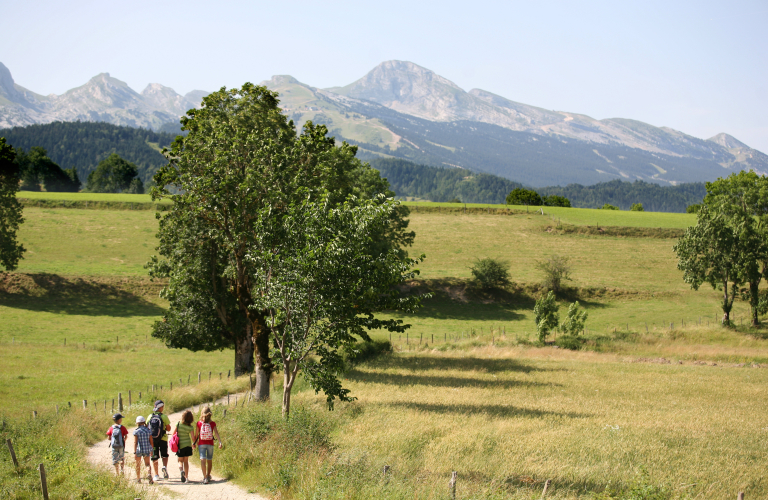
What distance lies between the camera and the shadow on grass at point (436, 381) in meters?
29.5

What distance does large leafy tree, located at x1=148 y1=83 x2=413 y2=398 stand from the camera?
23484mm

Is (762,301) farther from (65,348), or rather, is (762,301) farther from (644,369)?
(65,348)

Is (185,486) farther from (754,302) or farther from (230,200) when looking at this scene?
(754,302)

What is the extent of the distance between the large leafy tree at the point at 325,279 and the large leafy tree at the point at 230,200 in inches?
33.3

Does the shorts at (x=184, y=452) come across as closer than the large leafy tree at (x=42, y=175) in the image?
Yes

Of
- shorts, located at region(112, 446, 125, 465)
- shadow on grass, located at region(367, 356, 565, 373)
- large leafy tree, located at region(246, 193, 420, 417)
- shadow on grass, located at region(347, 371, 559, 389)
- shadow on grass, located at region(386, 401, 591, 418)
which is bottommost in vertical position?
shadow on grass, located at region(367, 356, 565, 373)

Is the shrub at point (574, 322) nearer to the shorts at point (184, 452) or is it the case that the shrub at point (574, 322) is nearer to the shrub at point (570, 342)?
the shrub at point (570, 342)

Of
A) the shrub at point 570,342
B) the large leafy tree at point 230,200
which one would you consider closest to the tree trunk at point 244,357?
the large leafy tree at point 230,200

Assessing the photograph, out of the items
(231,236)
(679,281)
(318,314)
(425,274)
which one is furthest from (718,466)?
(679,281)

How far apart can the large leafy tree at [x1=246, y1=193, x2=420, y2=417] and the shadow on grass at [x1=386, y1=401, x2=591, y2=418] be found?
Answer: 210 inches

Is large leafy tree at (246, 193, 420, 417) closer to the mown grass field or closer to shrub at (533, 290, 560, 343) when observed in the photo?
the mown grass field

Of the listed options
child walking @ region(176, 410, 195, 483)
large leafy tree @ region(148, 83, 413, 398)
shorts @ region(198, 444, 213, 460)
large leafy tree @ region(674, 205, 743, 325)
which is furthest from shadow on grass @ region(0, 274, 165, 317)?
large leafy tree @ region(674, 205, 743, 325)

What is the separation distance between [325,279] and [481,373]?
18463 mm

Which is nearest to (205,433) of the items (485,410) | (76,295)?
(485,410)
